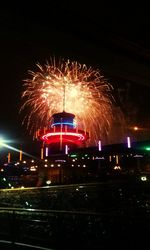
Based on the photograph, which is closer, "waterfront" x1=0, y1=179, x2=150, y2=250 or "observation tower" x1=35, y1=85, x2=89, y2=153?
"waterfront" x1=0, y1=179, x2=150, y2=250

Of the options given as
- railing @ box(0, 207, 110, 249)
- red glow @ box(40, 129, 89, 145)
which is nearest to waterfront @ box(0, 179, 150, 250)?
railing @ box(0, 207, 110, 249)

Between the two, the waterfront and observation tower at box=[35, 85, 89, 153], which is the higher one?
observation tower at box=[35, 85, 89, 153]

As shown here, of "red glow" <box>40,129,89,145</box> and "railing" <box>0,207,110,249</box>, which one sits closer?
"railing" <box>0,207,110,249</box>

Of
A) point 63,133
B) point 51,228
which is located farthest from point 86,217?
point 63,133

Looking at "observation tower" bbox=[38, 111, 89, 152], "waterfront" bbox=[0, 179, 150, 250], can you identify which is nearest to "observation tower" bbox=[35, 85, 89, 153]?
"observation tower" bbox=[38, 111, 89, 152]

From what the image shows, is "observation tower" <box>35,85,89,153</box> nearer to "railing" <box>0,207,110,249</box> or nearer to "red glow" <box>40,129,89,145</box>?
"red glow" <box>40,129,89,145</box>

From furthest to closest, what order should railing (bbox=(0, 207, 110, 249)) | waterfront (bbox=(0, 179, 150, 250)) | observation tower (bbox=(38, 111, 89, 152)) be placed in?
1. observation tower (bbox=(38, 111, 89, 152))
2. railing (bbox=(0, 207, 110, 249))
3. waterfront (bbox=(0, 179, 150, 250))

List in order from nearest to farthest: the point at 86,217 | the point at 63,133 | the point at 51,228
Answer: the point at 86,217 → the point at 51,228 → the point at 63,133

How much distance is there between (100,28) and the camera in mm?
6785

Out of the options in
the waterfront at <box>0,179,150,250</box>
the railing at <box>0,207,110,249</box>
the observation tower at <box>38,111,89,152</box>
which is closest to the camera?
the waterfront at <box>0,179,150,250</box>

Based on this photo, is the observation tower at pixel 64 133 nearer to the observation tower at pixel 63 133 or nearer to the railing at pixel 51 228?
the observation tower at pixel 63 133

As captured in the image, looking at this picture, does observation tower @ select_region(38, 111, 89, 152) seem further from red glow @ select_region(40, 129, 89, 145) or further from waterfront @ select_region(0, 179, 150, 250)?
waterfront @ select_region(0, 179, 150, 250)

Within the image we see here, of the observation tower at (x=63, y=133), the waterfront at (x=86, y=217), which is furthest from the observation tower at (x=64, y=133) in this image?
the waterfront at (x=86, y=217)

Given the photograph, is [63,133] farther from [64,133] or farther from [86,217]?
[86,217]
